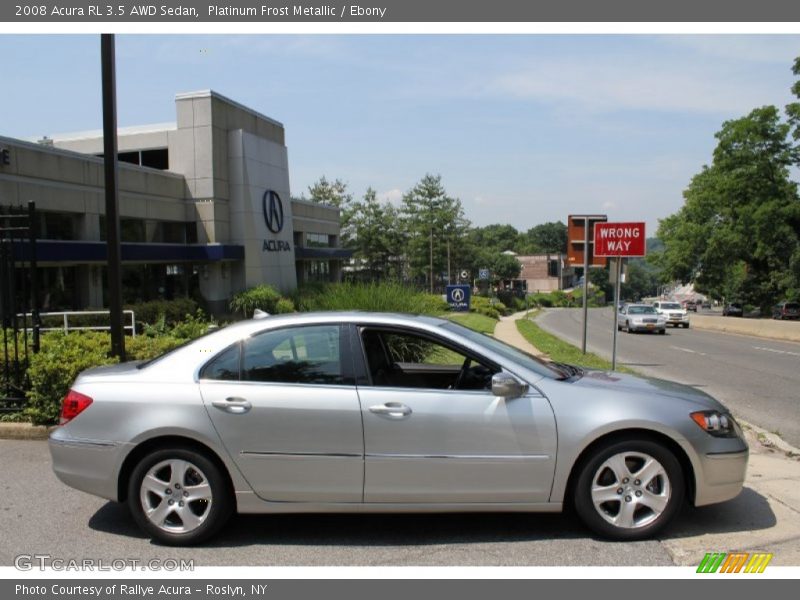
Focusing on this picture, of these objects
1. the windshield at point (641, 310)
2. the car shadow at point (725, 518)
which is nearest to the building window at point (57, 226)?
the car shadow at point (725, 518)

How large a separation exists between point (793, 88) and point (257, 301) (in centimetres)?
3761

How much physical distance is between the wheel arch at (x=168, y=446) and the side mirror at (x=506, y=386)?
180 centimetres

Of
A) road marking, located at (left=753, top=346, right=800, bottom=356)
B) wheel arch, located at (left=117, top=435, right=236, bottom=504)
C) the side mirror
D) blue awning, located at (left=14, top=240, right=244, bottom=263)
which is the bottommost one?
road marking, located at (left=753, top=346, right=800, bottom=356)

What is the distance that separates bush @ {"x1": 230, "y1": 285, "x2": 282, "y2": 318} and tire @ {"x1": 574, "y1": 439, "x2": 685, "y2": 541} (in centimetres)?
2454

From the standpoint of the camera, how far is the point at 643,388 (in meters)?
4.54

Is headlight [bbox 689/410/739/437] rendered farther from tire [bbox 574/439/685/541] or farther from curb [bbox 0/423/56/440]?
curb [bbox 0/423/56/440]

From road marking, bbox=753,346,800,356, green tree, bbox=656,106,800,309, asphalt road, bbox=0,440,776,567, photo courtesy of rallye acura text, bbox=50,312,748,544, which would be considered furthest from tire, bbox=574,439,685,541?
green tree, bbox=656,106,800,309

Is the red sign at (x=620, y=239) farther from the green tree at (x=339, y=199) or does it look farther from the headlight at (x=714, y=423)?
the green tree at (x=339, y=199)

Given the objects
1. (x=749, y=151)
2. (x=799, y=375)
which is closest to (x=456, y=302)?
(x=799, y=375)

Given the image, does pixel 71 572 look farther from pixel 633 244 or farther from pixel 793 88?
pixel 793 88

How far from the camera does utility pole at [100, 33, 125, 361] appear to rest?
7695 mm

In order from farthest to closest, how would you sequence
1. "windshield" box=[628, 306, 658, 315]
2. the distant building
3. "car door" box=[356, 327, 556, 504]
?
the distant building → "windshield" box=[628, 306, 658, 315] → "car door" box=[356, 327, 556, 504]

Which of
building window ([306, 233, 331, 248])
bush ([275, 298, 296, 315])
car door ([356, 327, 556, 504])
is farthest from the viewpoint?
building window ([306, 233, 331, 248])

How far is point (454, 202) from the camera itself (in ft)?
212
